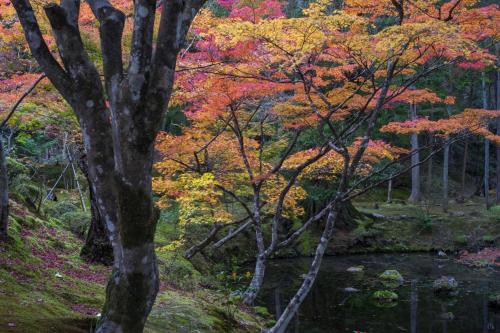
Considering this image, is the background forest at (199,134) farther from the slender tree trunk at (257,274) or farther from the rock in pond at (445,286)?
the rock in pond at (445,286)

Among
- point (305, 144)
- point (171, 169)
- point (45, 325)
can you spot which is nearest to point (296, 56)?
point (45, 325)

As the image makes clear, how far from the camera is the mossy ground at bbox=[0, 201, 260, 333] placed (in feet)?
14.1

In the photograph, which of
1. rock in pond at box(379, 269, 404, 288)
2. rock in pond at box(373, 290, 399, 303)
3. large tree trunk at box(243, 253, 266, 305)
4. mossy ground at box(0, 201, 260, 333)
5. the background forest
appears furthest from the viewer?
rock in pond at box(379, 269, 404, 288)

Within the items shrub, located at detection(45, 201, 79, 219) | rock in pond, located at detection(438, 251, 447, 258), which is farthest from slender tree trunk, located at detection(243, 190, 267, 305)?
rock in pond, located at detection(438, 251, 447, 258)

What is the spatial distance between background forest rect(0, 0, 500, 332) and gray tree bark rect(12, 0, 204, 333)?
0.01 meters

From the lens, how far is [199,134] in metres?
12.3

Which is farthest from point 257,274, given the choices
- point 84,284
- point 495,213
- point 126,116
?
point 495,213

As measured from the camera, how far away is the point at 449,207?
24266 millimetres

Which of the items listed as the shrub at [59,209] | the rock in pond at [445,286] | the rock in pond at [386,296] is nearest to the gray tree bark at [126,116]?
the shrub at [59,209]

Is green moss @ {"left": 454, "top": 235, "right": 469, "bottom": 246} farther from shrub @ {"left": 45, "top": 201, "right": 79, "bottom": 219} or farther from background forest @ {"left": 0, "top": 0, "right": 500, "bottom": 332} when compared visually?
shrub @ {"left": 45, "top": 201, "right": 79, "bottom": 219}

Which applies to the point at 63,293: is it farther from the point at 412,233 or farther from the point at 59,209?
the point at 412,233

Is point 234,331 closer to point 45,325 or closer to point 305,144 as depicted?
point 45,325

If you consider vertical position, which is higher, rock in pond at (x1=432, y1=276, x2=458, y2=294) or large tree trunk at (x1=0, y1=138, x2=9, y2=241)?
large tree trunk at (x1=0, y1=138, x2=9, y2=241)

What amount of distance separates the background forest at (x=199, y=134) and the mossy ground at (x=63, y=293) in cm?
4
